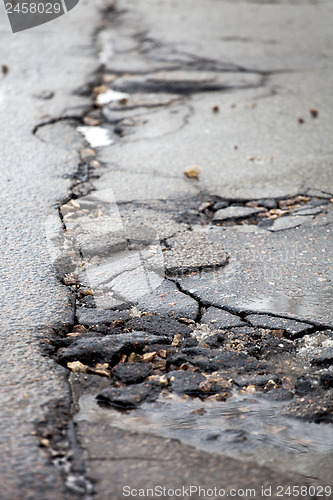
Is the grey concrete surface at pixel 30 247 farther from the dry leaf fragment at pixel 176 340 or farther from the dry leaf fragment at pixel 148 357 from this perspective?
the dry leaf fragment at pixel 176 340

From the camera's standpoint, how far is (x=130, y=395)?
1906 millimetres

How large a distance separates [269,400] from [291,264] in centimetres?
91

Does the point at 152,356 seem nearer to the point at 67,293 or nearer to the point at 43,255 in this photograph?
the point at 67,293

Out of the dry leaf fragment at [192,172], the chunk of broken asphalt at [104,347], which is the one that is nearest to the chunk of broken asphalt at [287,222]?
the dry leaf fragment at [192,172]

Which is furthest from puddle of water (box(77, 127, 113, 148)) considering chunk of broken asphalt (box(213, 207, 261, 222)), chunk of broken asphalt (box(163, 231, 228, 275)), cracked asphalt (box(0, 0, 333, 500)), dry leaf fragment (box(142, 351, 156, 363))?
dry leaf fragment (box(142, 351, 156, 363))

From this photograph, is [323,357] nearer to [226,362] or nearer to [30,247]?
[226,362]

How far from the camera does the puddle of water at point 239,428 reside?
1.72 m

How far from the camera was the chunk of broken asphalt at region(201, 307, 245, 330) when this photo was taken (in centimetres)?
228

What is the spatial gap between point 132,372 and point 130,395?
11cm

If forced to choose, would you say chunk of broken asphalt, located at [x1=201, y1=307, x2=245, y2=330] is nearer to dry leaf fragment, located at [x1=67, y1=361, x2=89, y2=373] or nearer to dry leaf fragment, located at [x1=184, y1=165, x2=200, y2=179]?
dry leaf fragment, located at [x1=67, y1=361, x2=89, y2=373]

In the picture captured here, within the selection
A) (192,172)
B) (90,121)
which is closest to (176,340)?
(192,172)

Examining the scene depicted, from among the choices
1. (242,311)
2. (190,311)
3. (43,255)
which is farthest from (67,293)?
(242,311)

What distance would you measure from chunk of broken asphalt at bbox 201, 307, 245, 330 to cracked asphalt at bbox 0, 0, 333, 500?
14 mm

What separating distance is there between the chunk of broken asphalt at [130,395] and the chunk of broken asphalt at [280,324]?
21.9 inches
